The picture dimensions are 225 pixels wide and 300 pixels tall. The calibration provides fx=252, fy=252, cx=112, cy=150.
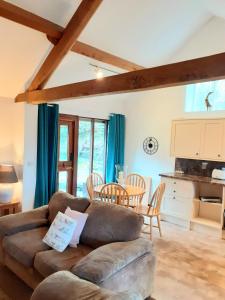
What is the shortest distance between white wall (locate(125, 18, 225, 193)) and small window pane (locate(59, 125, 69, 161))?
164cm

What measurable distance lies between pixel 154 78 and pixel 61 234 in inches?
74.1

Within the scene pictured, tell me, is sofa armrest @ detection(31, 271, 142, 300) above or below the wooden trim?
below

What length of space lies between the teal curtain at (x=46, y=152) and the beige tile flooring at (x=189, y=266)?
214cm

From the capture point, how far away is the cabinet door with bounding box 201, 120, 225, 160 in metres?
4.29

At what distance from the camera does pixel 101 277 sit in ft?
6.18

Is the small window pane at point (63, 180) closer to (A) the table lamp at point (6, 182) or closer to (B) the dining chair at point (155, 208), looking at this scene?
(A) the table lamp at point (6, 182)

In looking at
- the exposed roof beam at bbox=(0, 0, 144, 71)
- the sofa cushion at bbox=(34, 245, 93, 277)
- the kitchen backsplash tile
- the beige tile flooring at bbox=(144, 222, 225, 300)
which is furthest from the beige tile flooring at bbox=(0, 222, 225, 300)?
the exposed roof beam at bbox=(0, 0, 144, 71)

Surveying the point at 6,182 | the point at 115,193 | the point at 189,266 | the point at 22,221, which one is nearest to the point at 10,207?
the point at 6,182

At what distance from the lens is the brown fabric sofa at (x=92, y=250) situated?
2.02 m

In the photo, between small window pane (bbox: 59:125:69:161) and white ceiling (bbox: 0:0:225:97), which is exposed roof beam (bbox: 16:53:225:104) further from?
small window pane (bbox: 59:125:69:161)

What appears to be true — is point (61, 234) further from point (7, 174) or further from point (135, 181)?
point (135, 181)

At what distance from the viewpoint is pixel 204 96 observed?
498 centimetres

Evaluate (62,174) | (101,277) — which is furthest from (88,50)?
(101,277)

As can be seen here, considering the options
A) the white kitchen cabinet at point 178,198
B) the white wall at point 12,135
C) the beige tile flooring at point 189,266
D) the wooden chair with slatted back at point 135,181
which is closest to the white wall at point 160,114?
the wooden chair with slatted back at point 135,181
